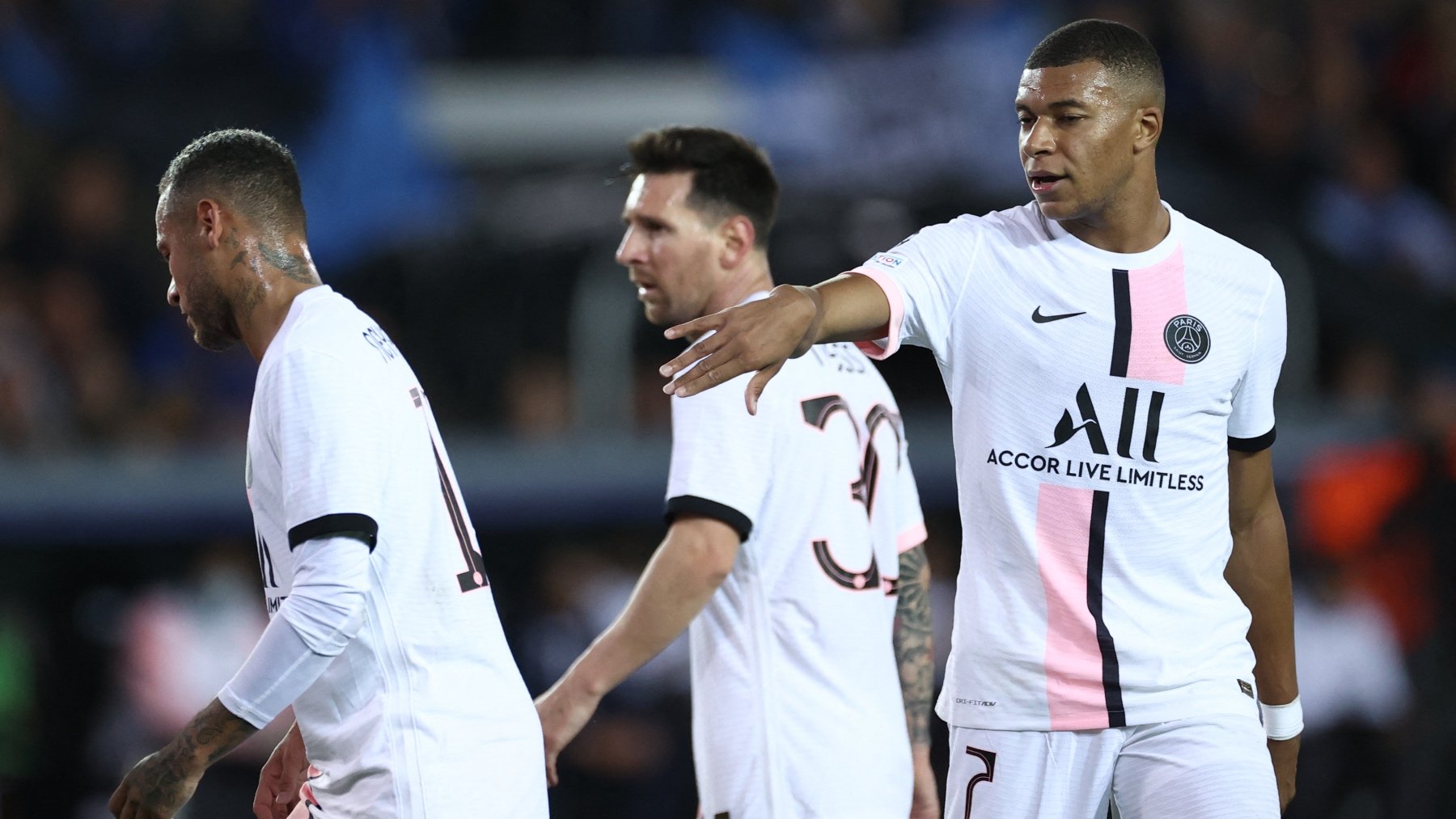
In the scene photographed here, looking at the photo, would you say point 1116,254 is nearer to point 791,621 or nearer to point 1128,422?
point 1128,422

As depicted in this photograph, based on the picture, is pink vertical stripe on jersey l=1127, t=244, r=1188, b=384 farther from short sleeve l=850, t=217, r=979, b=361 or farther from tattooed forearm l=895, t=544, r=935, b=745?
tattooed forearm l=895, t=544, r=935, b=745

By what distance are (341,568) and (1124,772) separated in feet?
6.18

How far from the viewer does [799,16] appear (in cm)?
1270

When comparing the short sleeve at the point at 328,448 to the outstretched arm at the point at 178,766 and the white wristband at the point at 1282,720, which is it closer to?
the outstretched arm at the point at 178,766

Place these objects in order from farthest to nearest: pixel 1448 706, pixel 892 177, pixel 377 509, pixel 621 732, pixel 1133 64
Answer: pixel 892 177 < pixel 1448 706 < pixel 621 732 < pixel 1133 64 < pixel 377 509

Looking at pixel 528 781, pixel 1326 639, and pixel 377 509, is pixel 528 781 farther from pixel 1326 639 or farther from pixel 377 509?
pixel 1326 639

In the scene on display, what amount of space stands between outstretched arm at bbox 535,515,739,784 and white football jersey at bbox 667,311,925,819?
7 centimetres

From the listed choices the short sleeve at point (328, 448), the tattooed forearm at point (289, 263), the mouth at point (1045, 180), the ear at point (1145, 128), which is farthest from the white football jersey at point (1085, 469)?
the tattooed forearm at point (289, 263)

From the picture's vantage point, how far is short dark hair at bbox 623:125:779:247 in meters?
5.38

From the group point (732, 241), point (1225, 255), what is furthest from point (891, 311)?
point (732, 241)

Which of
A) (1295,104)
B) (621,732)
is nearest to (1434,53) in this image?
(1295,104)

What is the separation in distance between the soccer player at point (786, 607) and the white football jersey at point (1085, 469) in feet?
1.91

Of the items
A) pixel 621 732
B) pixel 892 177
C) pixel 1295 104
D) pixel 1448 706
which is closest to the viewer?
pixel 621 732

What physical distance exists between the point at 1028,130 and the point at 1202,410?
2.62 feet
